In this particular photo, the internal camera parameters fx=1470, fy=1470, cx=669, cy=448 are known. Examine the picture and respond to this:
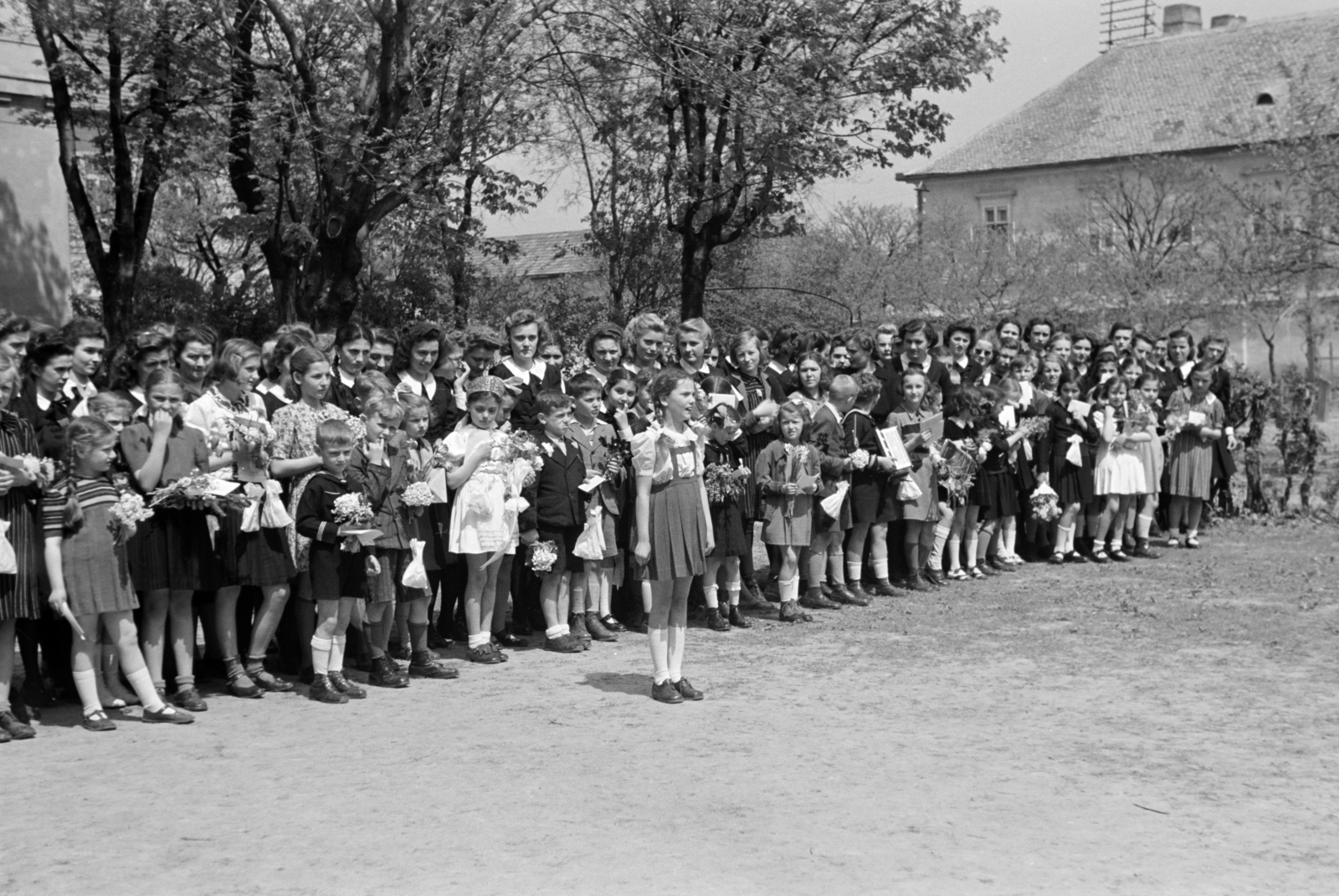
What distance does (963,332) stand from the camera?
12.6 meters

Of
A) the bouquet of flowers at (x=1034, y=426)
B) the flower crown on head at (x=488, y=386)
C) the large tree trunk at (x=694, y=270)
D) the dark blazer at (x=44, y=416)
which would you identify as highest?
the large tree trunk at (x=694, y=270)

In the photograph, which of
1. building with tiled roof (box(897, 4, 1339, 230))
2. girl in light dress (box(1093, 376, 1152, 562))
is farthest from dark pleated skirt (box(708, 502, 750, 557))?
building with tiled roof (box(897, 4, 1339, 230))

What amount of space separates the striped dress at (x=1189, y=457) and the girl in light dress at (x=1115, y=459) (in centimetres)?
79

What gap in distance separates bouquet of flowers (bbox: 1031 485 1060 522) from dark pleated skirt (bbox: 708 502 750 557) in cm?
388

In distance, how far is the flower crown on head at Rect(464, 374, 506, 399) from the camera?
8776mm

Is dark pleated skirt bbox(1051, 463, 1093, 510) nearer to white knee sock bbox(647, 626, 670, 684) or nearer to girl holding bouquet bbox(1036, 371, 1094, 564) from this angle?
girl holding bouquet bbox(1036, 371, 1094, 564)

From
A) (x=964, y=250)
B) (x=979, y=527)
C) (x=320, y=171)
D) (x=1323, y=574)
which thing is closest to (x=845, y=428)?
(x=979, y=527)

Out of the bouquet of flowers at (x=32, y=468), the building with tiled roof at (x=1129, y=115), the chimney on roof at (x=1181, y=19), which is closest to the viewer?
the bouquet of flowers at (x=32, y=468)

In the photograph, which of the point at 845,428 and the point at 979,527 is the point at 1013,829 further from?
the point at 979,527

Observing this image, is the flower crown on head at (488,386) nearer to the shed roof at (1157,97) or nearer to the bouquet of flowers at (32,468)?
the bouquet of flowers at (32,468)

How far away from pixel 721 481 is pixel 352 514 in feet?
9.18

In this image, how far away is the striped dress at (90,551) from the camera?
22.8ft

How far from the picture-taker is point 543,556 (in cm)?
892

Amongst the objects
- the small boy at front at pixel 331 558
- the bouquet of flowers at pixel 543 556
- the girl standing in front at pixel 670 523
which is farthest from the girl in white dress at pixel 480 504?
the girl standing in front at pixel 670 523
